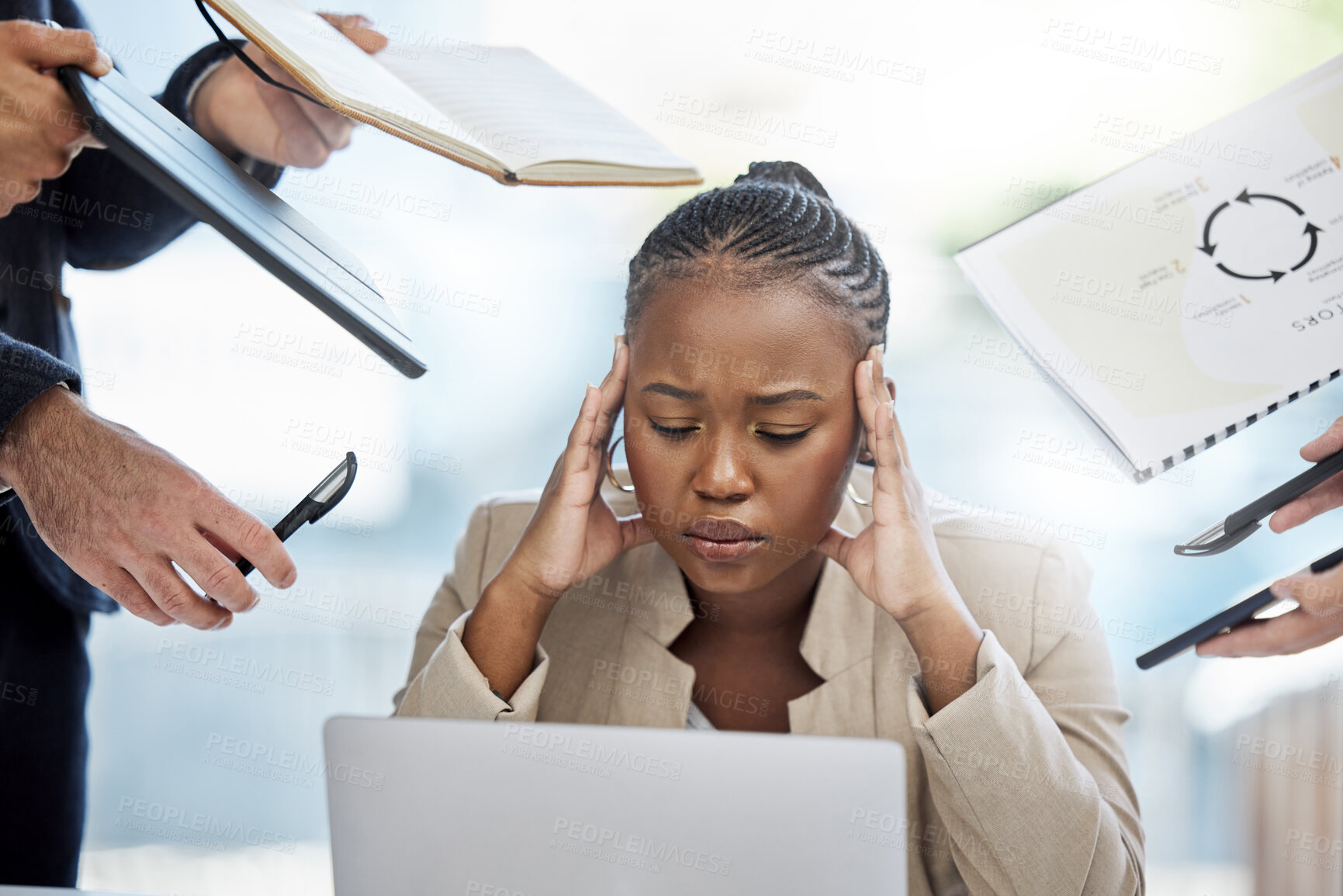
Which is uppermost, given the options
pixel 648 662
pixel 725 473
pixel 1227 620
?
pixel 725 473

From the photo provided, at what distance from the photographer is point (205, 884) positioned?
6.91 feet

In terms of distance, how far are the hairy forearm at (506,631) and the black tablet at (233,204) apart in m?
0.40

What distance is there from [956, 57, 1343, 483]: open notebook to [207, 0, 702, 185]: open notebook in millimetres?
601

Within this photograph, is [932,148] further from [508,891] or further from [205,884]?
[205,884]

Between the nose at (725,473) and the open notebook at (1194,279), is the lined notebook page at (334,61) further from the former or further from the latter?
the open notebook at (1194,279)

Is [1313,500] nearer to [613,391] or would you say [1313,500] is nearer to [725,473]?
[725,473]

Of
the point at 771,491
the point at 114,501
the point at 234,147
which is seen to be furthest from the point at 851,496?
the point at 234,147

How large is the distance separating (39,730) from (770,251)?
59.5 inches

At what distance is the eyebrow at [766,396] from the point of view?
51.5 inches

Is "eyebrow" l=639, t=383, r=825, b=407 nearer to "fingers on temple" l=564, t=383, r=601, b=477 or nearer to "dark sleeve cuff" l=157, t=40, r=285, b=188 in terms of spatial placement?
Result: "fingers on temple" l=564, t=383, r=601, b=477

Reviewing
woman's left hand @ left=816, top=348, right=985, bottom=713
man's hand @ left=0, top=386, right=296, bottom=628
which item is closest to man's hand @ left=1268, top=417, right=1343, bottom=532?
woman's left hand @ left=816, top=348, right=985, bottom=713

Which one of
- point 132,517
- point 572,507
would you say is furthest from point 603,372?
point 132,517

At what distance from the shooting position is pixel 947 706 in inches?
46.1

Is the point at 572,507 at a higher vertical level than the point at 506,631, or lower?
higher
